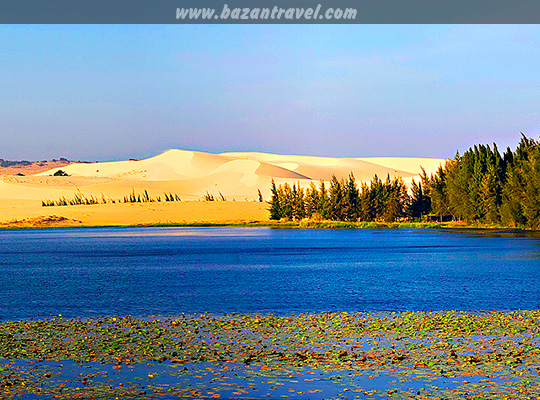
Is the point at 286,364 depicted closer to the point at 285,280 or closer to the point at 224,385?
the point at 224,385

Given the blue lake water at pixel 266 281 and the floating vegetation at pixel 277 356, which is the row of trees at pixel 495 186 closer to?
the blue lake water at pixel 266 281

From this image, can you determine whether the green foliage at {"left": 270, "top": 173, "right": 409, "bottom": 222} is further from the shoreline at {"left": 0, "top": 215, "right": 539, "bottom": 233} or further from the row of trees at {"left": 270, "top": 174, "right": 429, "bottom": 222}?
the shoreline at {"left": 0, "top": 215, "right": 539, "bottom": 233}

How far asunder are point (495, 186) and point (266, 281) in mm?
69011

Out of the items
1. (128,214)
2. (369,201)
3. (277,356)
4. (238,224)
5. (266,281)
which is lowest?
(266,281)

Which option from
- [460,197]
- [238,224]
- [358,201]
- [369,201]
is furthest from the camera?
[238,224]

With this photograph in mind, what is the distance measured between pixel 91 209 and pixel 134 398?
478 ft

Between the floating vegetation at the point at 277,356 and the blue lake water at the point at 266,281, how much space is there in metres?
3.90

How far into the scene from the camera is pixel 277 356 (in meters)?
17.5

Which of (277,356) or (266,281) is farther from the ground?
(277,356)

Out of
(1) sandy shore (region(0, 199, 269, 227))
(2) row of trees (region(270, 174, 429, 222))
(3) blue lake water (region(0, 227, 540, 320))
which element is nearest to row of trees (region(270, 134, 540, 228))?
(2) row of trees (region(270, 174, 429, 222))

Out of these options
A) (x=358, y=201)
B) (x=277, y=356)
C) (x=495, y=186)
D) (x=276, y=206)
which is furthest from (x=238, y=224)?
(x=277, y=356)

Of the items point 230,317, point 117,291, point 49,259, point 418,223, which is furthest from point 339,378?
point 418,223

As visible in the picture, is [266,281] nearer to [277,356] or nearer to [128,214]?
[277,356]

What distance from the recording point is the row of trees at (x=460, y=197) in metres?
90.3
